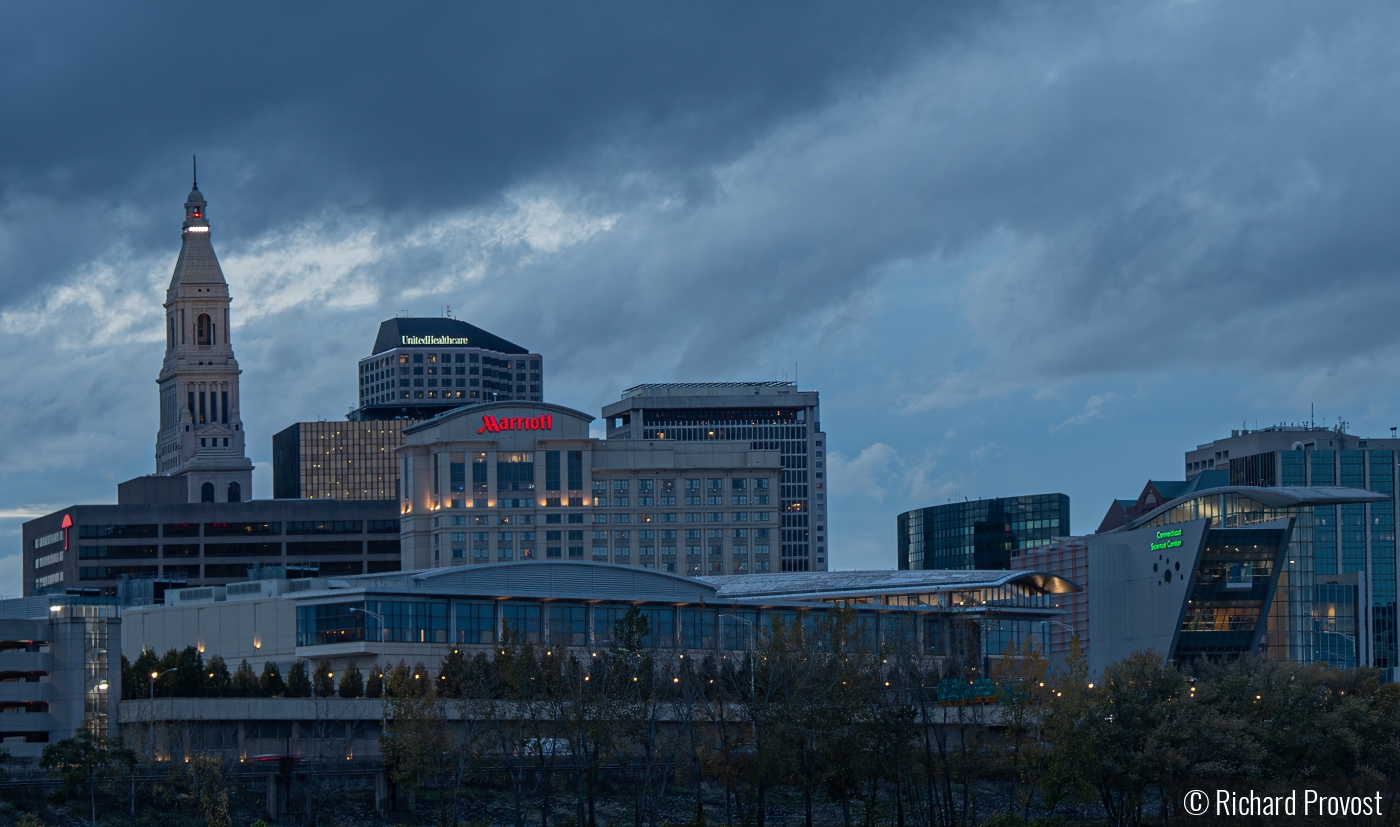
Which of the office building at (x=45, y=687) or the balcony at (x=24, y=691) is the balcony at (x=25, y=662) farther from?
the balcony at (x=24, y=691)

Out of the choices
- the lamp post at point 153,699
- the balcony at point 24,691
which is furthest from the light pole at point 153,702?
the balcony at point 24,691

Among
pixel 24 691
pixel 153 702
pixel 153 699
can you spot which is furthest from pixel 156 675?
pixel 24 691

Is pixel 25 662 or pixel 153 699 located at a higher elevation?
pixel 25 662

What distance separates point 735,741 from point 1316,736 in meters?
40.2

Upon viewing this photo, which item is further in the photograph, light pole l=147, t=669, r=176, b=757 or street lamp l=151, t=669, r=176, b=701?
street lamp l=151, t=669, r=176, b=701

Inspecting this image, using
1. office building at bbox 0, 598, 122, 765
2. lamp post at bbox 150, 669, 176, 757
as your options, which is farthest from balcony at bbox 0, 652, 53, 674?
lamp post at bbox 150, 669, 176, 757

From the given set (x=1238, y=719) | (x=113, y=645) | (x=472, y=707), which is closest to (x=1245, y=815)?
(x=1238, y=719)

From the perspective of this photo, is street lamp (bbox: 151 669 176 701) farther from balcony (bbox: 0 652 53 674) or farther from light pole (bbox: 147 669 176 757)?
balcony (bbox: 0 652 53 674)

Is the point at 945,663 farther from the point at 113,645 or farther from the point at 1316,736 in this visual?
the point at 113,645

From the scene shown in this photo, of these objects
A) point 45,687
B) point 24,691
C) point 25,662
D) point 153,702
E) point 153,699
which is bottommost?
point 153,702

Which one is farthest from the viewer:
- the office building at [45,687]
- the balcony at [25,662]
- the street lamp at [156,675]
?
the street lamp at [156,675]

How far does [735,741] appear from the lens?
5743 inches

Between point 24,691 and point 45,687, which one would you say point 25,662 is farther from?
point 45,687

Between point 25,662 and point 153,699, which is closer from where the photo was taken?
point 25,662
